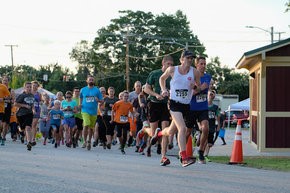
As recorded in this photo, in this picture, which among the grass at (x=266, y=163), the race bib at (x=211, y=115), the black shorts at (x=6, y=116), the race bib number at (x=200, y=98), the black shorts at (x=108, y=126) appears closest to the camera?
the race bib number at (x=200, y=98)

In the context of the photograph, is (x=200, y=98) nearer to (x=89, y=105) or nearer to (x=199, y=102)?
(x=199, y=102)

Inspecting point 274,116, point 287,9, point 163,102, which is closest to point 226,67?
point 287,9

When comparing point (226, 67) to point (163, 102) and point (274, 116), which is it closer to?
point (274, 116)

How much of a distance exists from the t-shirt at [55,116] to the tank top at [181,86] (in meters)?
9.47

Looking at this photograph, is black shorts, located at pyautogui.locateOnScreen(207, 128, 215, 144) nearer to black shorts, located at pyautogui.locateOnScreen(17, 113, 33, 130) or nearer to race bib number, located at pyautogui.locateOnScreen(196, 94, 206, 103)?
race bib number, located at pyautogui.locateOnScreen(196, 94, 206, 103)

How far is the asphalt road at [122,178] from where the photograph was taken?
813 cm

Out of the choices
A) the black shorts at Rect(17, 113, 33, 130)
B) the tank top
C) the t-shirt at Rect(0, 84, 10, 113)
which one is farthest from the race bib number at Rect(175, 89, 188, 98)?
the t-shirt at Rect(0, 84, 10, 113)

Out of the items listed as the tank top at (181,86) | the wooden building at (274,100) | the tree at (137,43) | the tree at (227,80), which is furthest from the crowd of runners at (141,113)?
the tree at (227,80)

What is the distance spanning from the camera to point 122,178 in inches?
364

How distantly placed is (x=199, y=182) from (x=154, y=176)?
838mm

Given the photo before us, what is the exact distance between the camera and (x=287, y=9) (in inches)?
1100

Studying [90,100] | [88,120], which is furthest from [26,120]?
[90,100]

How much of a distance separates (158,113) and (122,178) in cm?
365

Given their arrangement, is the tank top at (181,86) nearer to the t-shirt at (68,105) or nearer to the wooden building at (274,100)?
the wooden building at (274,100)
